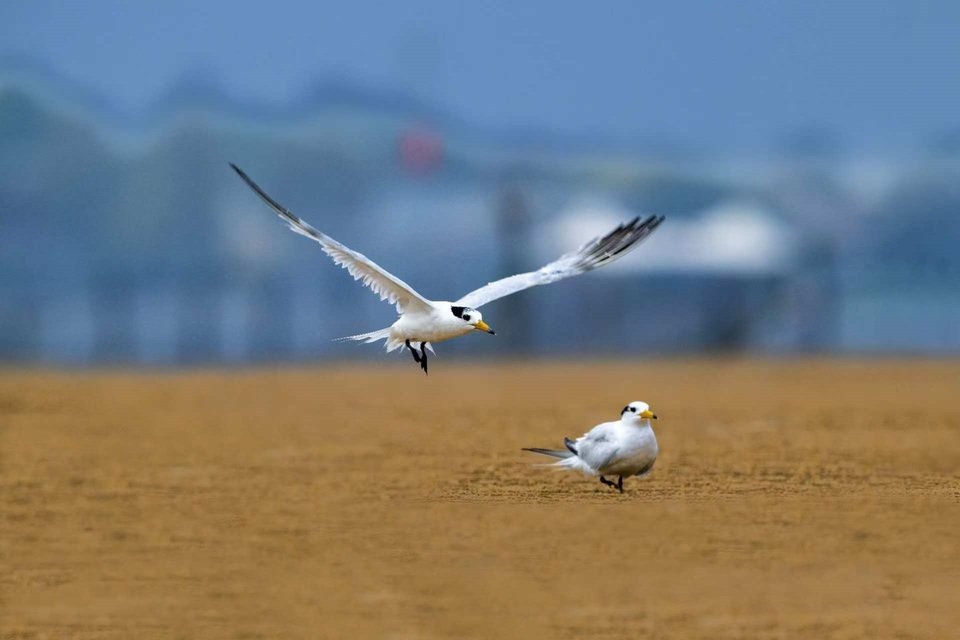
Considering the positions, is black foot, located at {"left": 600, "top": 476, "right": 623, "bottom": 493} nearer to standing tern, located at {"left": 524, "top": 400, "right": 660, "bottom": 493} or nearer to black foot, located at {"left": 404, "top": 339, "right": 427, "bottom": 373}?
standing tern, located at {"left": 524, "top": 400, "right": 660, "bottom": 493}

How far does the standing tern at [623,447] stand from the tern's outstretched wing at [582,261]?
2.98 m

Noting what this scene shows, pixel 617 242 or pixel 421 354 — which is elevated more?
pixel 617 242

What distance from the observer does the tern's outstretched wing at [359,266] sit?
15.0 metres

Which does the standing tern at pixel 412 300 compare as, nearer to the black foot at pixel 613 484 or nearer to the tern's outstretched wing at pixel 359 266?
the tern's outstretched wing at pixel 359 266

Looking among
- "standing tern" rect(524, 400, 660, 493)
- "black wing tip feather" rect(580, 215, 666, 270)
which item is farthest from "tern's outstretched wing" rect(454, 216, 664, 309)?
"standing tern" rect(524, 400, 660, 493)

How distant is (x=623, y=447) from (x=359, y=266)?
11.2 feet

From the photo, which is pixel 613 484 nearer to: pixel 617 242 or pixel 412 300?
pixel 412 300

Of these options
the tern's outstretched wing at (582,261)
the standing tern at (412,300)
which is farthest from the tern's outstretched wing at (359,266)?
the tern's outstretched wing at (582,261)

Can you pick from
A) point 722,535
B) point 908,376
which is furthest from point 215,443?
point 908,376

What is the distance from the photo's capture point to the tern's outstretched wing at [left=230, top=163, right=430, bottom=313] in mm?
14984

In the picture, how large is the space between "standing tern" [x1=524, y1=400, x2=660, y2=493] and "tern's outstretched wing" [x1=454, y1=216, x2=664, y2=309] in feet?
9.77

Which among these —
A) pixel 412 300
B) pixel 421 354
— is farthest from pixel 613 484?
pixel 412 300

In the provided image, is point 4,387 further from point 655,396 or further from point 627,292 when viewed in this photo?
point 627,292

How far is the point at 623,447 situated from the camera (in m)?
14.4
